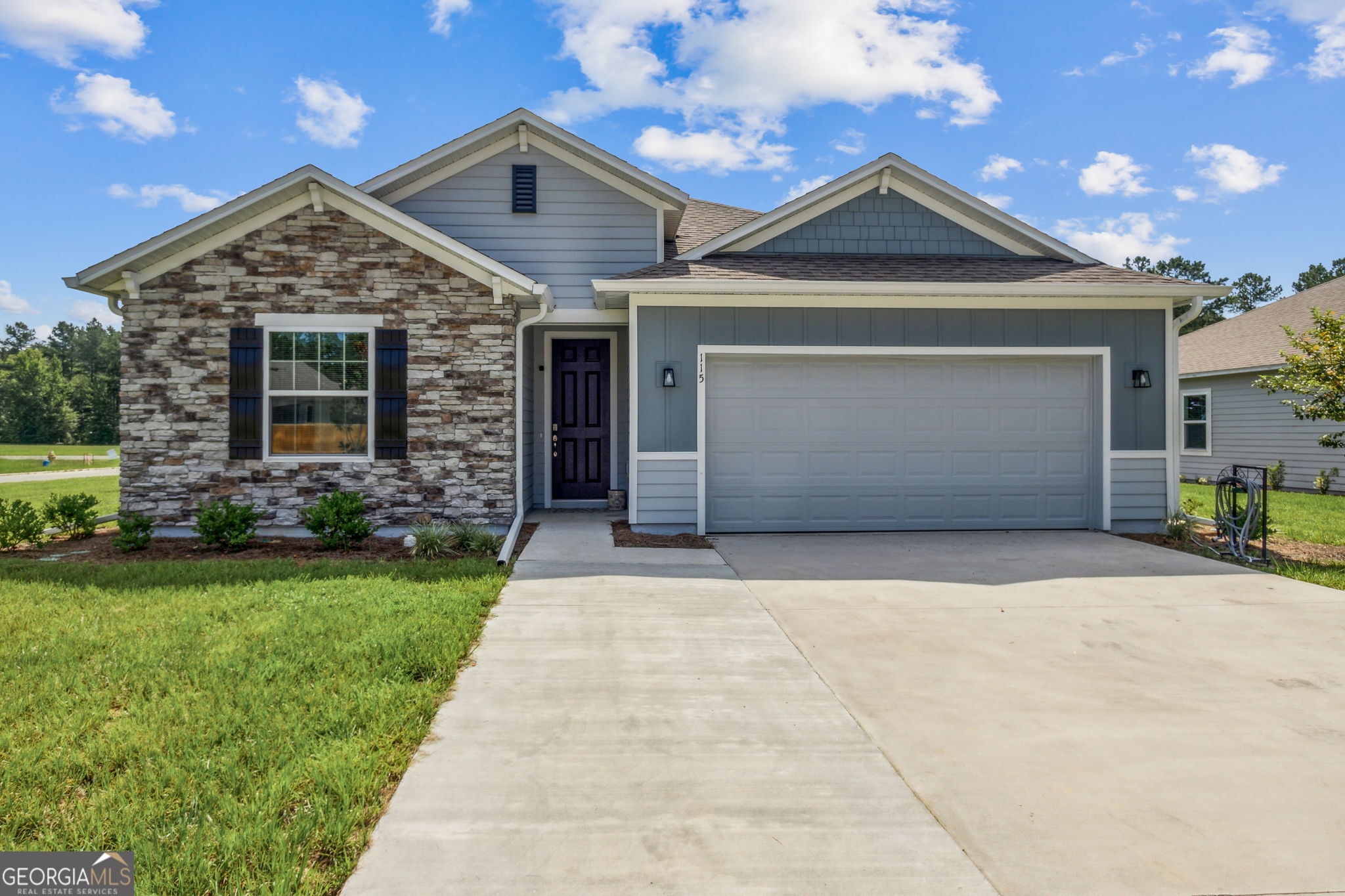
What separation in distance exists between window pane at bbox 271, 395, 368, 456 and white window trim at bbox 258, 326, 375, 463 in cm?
4

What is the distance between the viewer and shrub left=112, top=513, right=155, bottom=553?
7410mm

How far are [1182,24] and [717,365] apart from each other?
816cm

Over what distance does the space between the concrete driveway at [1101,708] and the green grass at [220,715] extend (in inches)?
81.2

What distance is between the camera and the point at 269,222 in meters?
8.26

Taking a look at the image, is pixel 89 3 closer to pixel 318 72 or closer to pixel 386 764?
pixel 318 72

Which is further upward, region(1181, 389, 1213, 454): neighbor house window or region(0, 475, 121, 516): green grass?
region(1181, 389, 1213, 454): neighbor house window

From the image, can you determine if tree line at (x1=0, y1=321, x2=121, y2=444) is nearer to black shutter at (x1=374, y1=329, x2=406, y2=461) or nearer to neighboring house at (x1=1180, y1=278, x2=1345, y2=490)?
black shutter at (x1=374, y1=329, x2=406, y2=461)

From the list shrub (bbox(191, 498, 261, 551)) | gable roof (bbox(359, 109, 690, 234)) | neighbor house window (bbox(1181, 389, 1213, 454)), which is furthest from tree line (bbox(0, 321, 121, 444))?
neighbor house window (bbox(1181, 389, 1213, 454))

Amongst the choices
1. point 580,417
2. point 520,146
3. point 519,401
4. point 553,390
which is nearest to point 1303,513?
point 580,417

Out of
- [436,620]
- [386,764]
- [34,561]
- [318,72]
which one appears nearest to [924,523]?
[436,620]

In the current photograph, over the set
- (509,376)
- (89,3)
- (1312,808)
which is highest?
(89,3)

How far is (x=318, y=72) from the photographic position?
11.6m

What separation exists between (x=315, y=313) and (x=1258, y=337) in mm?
19607

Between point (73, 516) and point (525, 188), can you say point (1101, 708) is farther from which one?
point (73, 516)
